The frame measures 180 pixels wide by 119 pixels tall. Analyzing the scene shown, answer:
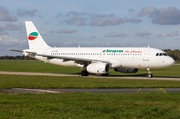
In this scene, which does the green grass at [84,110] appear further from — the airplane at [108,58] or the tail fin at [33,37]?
the tail fin at [33,37]

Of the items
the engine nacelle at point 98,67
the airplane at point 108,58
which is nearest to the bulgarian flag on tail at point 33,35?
the airplane at point 108,58

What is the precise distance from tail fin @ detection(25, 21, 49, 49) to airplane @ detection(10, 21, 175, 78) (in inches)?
17.1

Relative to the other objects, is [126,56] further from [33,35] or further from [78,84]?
[33,35]

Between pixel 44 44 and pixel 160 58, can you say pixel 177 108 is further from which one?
pixel 44 44

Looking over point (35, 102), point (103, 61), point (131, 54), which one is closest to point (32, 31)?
point (103, 61)

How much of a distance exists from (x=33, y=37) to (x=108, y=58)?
46.8 feet

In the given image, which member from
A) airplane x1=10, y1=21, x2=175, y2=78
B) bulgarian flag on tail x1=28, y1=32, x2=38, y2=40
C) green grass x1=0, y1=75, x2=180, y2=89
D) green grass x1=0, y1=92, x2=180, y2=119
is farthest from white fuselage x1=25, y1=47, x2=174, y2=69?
green grass x1=0, y1=92, x2=180, y2=119

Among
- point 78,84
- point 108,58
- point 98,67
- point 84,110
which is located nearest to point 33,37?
point 108,58

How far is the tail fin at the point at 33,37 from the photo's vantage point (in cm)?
4006

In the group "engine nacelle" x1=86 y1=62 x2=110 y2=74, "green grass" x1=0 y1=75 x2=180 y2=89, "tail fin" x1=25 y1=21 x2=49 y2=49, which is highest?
"tail fin" x1=25 y1=21 x2=49 y2=49

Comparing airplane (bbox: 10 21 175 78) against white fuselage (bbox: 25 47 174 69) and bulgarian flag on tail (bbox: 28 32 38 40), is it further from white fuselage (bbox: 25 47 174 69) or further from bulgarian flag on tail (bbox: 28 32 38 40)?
bulgarian flag on tail (bbox: 28 32 38 40)

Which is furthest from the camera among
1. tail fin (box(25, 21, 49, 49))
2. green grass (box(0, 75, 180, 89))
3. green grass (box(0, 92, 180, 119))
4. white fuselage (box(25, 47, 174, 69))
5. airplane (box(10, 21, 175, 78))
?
tail fin (box(25, 21, 49, 49))

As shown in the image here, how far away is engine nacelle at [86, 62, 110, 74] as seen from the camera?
31.2m

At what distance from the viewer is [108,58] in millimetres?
33688
